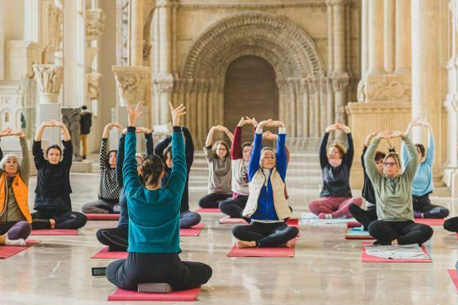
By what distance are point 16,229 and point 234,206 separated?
375 cm

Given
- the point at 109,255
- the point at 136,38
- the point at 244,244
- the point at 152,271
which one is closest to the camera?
the point at 152,271

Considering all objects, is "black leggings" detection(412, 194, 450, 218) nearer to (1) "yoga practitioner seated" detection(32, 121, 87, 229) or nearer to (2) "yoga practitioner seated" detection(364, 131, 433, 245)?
(2) "yoga practitioner seated" detection(364, 131, 433, 245)

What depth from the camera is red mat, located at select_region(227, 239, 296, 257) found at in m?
9.32

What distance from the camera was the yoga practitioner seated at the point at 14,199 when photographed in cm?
1001

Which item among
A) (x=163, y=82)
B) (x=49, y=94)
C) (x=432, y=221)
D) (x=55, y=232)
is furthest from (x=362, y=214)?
(x=163, y=82)

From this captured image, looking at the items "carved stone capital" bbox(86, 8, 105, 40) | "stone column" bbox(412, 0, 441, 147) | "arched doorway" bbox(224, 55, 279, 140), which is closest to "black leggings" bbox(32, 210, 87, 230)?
"stone column" bbox(412, 0, 441, 147)

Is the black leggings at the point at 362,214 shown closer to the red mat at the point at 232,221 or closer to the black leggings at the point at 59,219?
the red mat at the point at 232,221

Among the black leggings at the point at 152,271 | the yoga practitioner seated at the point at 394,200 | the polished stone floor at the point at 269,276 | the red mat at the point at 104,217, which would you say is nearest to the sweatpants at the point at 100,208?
the red mat at the point at 104,217

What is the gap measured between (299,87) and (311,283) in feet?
86.1

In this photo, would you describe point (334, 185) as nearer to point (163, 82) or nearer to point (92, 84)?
point (163, 82)

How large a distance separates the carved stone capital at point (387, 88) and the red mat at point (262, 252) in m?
9.98

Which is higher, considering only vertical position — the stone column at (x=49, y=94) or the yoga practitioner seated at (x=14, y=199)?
the stone column at (x=49, y=94)

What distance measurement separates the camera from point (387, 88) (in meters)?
19.4

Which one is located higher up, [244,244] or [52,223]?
[52,223]
